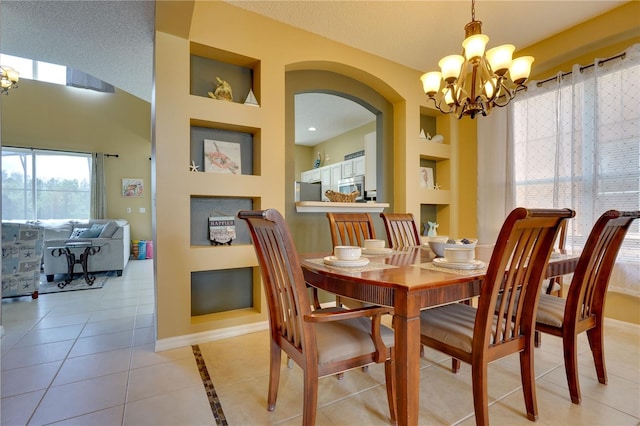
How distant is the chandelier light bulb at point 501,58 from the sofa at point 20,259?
15.6ft

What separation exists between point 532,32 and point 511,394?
125 inches

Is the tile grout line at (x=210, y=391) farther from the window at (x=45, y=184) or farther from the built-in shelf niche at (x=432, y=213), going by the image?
the window at (x=45, y=184)

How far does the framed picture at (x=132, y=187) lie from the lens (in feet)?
22.5

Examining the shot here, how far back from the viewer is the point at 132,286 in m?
4.12

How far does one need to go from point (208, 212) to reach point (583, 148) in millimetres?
3399

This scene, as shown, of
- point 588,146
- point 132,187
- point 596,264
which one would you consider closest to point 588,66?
point 588,146

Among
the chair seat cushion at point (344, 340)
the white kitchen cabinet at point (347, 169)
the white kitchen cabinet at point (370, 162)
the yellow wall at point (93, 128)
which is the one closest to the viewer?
the chair seat cushion at point (344, 340)

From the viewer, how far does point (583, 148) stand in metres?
2.69

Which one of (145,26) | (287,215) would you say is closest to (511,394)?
(287,215)

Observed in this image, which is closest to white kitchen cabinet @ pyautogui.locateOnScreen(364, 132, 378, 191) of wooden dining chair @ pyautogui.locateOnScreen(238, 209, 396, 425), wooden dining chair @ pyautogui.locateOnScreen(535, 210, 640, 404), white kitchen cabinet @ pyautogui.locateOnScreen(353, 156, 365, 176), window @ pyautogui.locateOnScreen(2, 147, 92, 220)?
white kitchen cabinet @ pyautogui.locateOnScreen(353, 156, 365, 176)

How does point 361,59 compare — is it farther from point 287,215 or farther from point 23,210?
point 23,210

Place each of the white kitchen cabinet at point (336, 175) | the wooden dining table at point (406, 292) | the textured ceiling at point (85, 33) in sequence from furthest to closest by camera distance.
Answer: the white kitchen cabinet at point (336, 175)
the textured ceiling at point (85, 33)
the wooden dining table at point (406, 292)

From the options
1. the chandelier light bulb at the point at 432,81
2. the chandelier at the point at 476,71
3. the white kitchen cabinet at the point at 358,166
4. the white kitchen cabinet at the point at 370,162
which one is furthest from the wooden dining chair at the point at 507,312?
the white kitchen cabinet at the point at 358,166

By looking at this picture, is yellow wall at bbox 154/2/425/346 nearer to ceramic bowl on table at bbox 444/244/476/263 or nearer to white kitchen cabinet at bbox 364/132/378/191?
ceramic bowl on table at bbox 444/244/476/263
